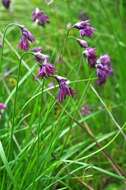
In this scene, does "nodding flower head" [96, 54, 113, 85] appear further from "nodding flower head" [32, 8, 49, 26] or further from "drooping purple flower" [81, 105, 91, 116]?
"drooping purple flower" [81, 105, 91, 116]

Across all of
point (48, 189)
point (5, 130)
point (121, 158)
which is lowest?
point (121, 158)

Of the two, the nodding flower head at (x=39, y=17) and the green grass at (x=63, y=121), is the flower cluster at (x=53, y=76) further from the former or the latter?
the nodding flower head at (x=39, y=17)

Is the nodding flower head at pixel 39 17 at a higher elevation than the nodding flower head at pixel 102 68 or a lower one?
higher

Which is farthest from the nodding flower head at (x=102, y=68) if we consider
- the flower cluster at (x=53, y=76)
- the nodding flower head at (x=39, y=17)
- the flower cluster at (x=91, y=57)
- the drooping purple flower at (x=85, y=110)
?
the drooping purple flower at (x=85, y=110)

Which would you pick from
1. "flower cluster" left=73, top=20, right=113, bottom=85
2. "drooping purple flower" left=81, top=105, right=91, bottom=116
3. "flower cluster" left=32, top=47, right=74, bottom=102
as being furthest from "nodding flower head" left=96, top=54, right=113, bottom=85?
"drooping purple flower" left=81, top=105, right=91, bottom=116

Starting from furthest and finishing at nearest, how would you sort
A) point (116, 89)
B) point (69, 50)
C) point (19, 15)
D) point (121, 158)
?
point (19, 15) → point (69, 50) → point (116, 89) → point (121, 158)

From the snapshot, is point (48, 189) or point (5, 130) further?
point (5, 130)

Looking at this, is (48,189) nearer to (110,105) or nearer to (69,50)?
(110,105)

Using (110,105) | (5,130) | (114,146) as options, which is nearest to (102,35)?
(110,105)
